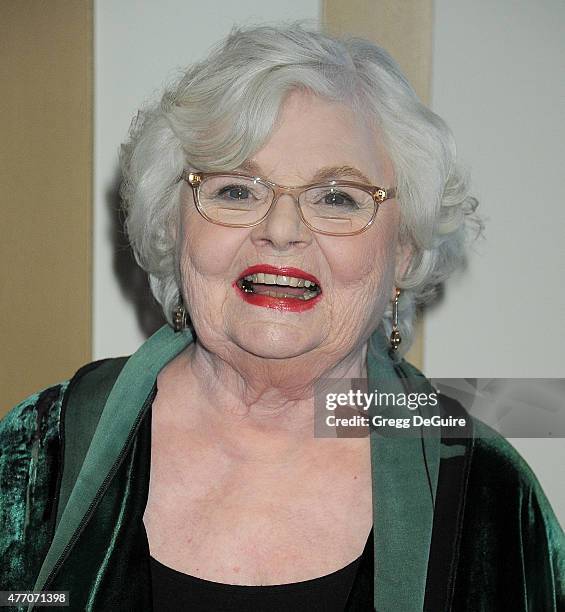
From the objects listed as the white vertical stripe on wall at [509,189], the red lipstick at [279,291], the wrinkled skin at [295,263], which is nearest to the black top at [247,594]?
the wrinkled skin at [295,263]

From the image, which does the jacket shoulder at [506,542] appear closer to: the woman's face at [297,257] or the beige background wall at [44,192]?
the woman's face at [297,257]

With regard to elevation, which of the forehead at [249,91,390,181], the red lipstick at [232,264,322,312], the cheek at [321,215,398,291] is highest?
the forehead at [249,91,390,181]

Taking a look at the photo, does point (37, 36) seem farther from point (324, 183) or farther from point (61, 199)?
point (324, 183)

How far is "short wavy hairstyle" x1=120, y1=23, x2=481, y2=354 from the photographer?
1.45m

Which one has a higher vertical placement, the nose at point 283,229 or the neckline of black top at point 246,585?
the nose at point 283,229

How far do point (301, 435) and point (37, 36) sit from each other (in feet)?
3.84

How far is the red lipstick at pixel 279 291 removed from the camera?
142 centimetres

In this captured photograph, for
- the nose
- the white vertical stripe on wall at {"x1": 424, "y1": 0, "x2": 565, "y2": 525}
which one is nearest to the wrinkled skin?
the nose

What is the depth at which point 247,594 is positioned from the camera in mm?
1413

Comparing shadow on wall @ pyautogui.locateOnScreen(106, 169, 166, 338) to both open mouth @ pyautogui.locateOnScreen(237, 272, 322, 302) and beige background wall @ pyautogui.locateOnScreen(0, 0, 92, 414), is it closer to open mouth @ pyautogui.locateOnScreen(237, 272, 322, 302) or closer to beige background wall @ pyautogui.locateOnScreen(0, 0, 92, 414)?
beige background wall @ pyautogui.locateOnScreen(0, 0, 92, 414)

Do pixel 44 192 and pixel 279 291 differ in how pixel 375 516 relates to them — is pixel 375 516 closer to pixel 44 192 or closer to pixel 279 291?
pixel 279 291

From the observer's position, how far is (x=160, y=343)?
1.69m

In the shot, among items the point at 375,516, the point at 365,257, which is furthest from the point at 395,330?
the point at 375,516

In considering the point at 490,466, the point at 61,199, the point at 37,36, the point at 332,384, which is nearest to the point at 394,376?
the point at 332,384
